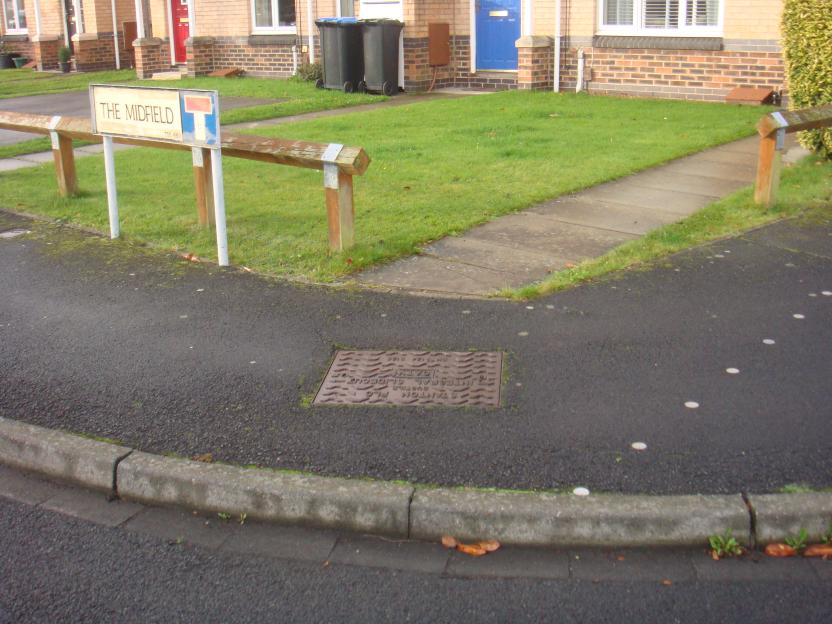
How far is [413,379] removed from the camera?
5.53 meters

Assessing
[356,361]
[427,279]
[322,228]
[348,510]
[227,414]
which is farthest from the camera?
[322,228]

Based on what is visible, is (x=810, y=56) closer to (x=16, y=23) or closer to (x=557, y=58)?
(x=557, y=58)

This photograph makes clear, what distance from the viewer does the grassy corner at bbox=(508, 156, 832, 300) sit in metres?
7.16

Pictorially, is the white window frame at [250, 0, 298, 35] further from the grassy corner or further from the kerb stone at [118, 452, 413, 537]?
the kerb stone at [118, 452, 413, 537]

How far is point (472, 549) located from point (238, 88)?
18.1 m

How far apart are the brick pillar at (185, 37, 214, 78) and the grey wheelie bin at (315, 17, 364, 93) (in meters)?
5.57

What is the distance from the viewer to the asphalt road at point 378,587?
364 centimetres

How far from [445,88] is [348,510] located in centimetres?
1692

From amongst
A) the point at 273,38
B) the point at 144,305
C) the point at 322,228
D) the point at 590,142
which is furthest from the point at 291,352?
the point at 273,38

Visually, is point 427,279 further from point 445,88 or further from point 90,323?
point 445,88

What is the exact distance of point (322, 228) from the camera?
343 inches

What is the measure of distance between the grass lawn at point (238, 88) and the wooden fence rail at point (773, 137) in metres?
9.18

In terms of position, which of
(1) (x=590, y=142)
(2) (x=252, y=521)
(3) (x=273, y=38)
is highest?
(3) (x=273, y=38)

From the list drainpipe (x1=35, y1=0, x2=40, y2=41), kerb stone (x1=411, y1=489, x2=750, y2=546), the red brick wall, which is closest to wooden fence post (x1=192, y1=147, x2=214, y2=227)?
kerb stone (x1=411, y1=489, x2=750, y2=546)
